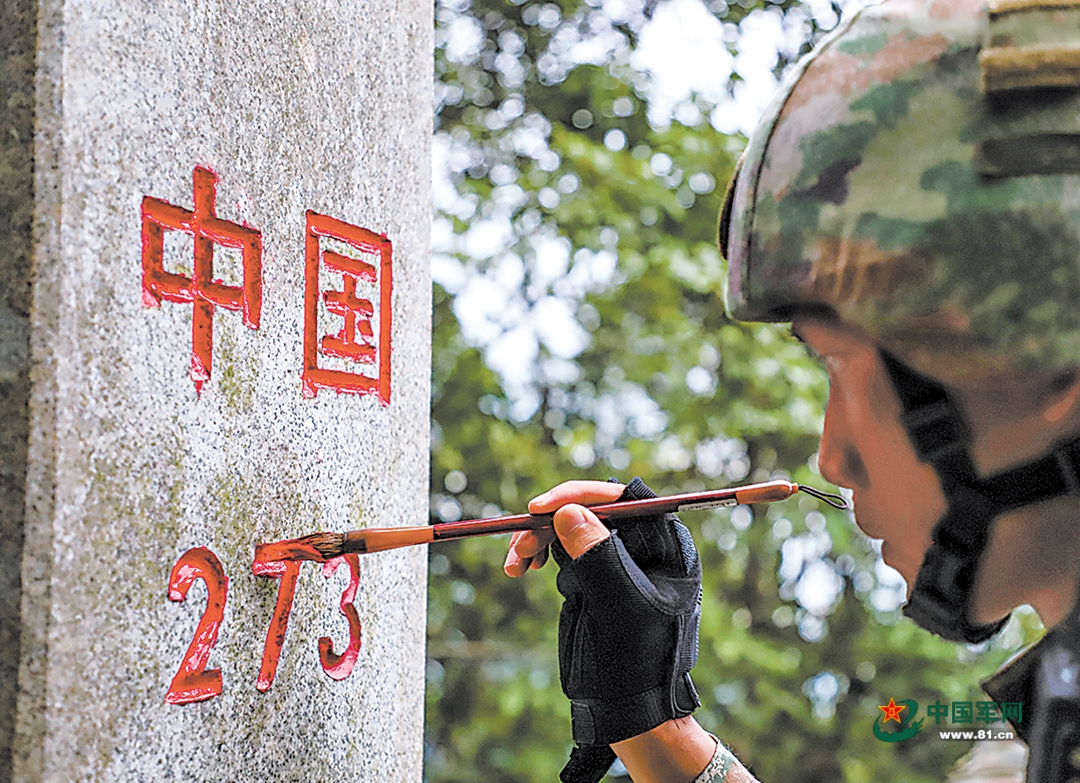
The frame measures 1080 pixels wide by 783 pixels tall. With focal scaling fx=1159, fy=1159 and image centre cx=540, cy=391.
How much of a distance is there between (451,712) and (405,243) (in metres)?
2.46

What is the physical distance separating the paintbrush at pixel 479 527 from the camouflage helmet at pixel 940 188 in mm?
552

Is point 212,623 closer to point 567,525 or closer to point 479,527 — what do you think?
point 479,527

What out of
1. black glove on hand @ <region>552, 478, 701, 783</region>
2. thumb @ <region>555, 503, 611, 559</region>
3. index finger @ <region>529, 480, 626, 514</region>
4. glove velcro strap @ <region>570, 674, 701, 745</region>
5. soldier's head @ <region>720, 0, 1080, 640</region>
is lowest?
glove velcro strap @ <region>570, 674, 701, 745</region>

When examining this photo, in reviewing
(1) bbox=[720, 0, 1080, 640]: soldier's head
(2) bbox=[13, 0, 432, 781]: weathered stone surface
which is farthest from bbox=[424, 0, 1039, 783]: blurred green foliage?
(1) bbox=[720, 0, 1080, 640]: soldier's head

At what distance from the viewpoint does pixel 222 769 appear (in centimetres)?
135

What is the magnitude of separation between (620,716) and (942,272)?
810mm

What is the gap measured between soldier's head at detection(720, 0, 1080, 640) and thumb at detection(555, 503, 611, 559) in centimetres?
48

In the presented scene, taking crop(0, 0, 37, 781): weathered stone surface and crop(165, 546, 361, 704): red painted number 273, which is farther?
crop(165, 546, 361, 704): red painted number 273

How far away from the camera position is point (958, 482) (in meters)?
0.90

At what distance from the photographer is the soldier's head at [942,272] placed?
0.82m

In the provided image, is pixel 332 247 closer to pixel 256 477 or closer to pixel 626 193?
pixel 256 477

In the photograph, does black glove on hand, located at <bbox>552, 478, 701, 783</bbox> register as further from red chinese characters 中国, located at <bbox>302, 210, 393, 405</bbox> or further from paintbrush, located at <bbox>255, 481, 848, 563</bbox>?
red chinese characters 中国, located at <bbox>302, 210, 393, 405</bbox>


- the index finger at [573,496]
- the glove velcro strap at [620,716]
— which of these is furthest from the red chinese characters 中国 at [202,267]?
the glove velcro strap at [620,716]

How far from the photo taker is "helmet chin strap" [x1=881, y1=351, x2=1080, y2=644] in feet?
2.87
